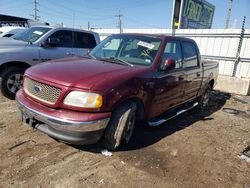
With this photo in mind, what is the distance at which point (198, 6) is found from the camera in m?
16.0

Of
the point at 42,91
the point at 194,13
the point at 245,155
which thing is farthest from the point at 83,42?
the point at 194,13

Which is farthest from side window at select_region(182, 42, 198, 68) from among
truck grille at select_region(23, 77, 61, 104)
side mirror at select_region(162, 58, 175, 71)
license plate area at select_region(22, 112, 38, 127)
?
license plate area at select_region(22, 112, 38, 127)

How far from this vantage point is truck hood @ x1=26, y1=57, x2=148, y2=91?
9.00ft

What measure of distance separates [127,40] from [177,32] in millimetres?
7605

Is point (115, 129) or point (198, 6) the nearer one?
point (115, 129)

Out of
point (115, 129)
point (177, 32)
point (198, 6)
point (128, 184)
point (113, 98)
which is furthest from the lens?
point (198, 6)

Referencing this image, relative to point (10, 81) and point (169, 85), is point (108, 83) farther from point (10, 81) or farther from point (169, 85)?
point (10, 81)

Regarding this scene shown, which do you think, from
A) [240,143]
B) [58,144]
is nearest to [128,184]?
[58,144]

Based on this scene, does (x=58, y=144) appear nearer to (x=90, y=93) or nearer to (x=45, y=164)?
(x=45, y=164)

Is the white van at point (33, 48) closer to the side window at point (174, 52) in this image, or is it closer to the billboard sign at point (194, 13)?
the side window at point (174, 52)

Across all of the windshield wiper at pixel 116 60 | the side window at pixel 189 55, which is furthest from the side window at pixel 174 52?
the windshield wiper at pixel 116 60

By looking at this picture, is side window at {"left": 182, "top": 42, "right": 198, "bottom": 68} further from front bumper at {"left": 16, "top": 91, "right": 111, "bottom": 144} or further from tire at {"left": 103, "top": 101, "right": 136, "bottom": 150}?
front bumper at {"left": 16, "top": 91, "right": 111, "bottom": 144}

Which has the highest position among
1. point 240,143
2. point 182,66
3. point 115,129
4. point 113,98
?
point 182,66

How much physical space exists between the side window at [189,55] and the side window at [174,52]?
22cm
